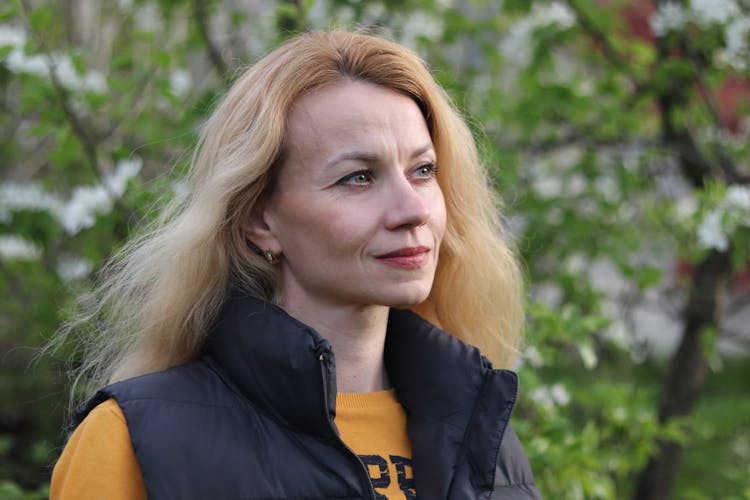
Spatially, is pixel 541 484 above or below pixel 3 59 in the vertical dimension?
below

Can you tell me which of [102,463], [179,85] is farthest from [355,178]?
[179,85]

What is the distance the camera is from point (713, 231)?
3.56 meters

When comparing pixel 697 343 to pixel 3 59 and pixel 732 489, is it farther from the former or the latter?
pixel 3 59

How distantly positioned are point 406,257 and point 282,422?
0.44 metres

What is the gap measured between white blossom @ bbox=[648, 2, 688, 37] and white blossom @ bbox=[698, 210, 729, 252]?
882mm

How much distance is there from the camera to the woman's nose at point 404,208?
214 cm

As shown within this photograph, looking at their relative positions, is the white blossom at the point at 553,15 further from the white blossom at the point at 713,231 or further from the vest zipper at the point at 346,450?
the vest zipper at the point at 346,450

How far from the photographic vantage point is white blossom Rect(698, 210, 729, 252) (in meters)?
3.55

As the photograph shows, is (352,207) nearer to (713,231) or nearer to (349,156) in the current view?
(349,156)

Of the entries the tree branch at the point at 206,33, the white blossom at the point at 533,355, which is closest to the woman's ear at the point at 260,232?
the white blossom at the point at 533,355

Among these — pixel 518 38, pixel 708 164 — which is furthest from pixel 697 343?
pixel 518 38

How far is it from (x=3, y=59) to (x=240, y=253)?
1.71 m

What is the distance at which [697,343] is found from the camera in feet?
15.3

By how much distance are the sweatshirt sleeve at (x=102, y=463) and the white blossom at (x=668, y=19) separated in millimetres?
2942
